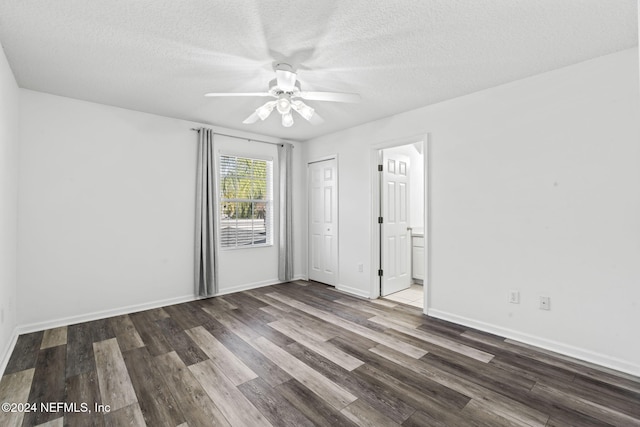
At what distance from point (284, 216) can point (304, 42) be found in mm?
3223

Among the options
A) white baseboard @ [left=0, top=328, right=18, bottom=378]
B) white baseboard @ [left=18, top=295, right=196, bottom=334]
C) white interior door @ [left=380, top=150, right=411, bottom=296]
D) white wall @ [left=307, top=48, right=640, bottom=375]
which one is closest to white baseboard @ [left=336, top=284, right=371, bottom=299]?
white interior door @ [left=380, top=150, right=411, bottom=296]

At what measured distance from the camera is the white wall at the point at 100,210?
10.3 feet

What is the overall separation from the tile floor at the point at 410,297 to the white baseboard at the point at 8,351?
156 inches

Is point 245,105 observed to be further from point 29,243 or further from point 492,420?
point 492,420

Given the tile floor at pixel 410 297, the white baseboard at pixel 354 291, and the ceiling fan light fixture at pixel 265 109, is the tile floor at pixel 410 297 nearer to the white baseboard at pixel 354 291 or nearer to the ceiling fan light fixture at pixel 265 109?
the white baseboard at pixel 354 291

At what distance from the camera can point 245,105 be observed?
11.5 ft

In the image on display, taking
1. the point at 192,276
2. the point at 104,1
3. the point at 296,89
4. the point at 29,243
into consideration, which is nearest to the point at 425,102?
the point at 296,89

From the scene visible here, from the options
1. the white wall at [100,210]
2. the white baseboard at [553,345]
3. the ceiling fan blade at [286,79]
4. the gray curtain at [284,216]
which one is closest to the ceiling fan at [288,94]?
the ceiling fan blade at [286,79]

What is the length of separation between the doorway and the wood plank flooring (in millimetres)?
1060

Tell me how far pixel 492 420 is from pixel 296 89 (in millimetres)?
2729

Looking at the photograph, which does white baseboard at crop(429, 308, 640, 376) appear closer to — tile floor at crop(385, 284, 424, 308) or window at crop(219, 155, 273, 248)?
tile floor at crop(385, 284, 424, 308)

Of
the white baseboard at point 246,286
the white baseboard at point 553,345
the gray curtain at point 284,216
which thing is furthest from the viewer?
the gray curtain at point 284,216

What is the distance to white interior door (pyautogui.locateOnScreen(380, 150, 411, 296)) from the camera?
14.3 ft

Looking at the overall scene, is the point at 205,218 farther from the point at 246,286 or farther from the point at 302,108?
the point at 302,108
